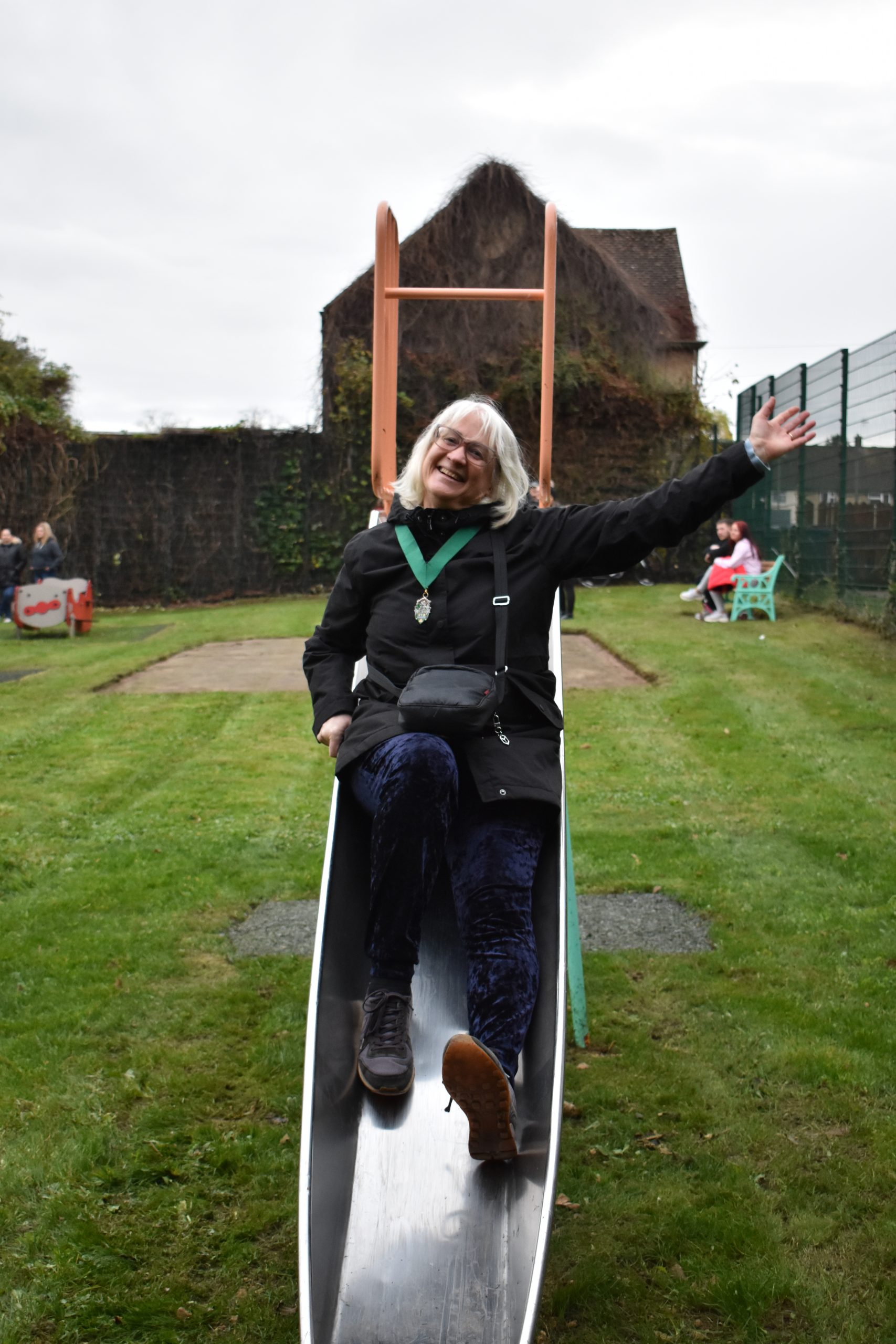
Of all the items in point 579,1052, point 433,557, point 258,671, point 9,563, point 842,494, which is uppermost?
point 842,494

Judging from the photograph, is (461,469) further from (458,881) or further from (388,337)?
(388,337)

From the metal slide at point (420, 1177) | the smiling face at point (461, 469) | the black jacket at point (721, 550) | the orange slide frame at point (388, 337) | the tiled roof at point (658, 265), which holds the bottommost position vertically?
the metal slide at point (420, 1177)

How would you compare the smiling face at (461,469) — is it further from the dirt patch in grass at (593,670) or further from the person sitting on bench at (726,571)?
the person sitting on bench at (726,571)

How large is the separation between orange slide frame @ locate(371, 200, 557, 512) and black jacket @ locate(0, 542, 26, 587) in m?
12.1

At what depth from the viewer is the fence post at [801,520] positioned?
13.8 m

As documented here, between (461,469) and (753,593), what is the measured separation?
33.2ft

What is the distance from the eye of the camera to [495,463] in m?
3.13

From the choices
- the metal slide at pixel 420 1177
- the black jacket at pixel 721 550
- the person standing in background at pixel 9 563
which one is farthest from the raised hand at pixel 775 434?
the person standing in background at pixel 9 563

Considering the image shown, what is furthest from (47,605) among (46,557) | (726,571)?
(726,571)

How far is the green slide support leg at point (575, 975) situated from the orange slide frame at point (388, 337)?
1425 millimetres

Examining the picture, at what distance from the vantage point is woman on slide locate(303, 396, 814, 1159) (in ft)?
8.55

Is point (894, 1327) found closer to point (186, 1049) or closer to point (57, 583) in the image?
point (186, 1049)

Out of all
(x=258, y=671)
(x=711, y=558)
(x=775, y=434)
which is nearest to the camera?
(x=775, y=434)

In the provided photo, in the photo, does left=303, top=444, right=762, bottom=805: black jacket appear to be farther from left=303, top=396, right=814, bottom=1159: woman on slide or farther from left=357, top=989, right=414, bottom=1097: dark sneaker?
left=357, top=989, right=414, bottom=1097: dark sneaker
